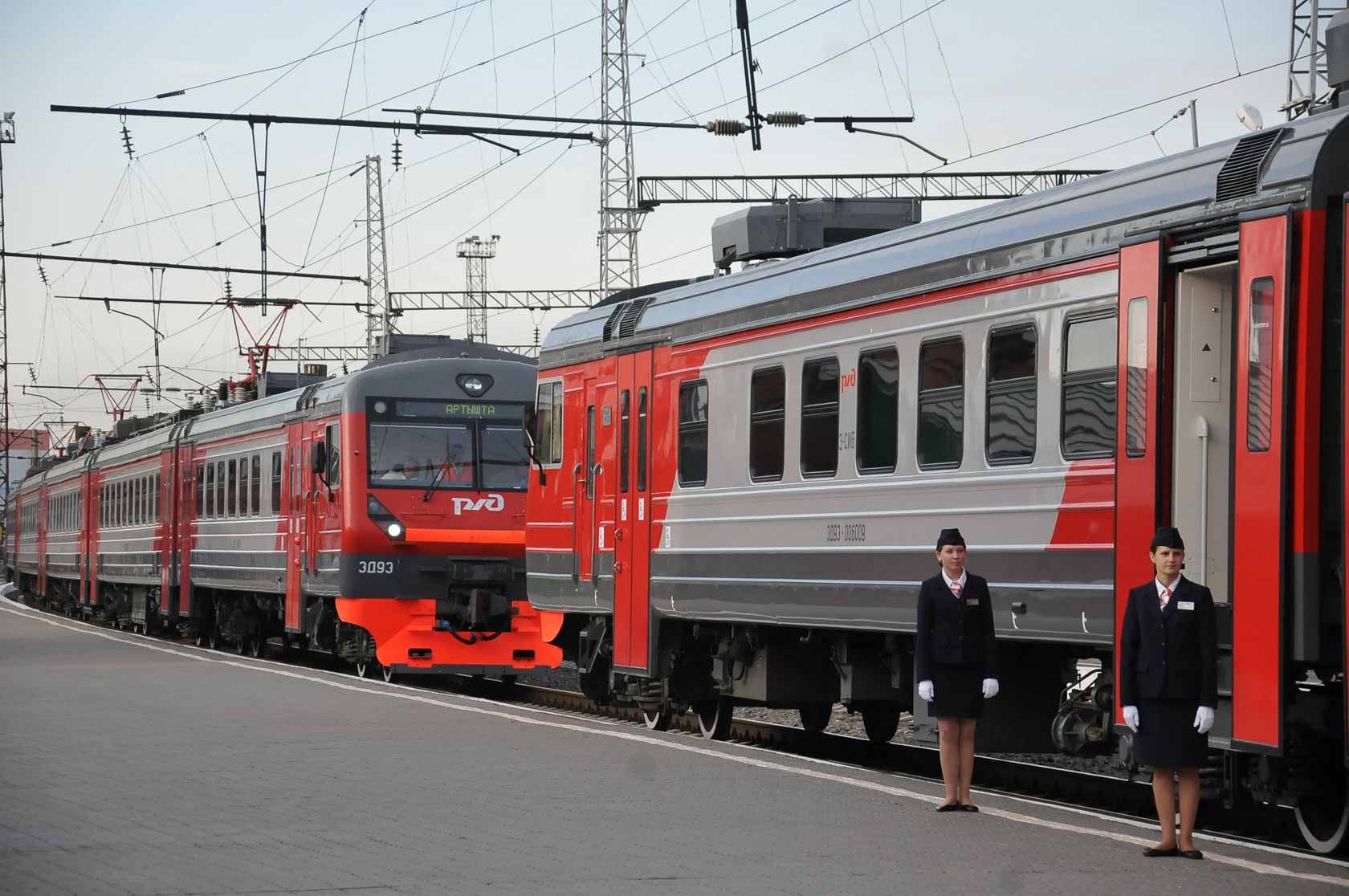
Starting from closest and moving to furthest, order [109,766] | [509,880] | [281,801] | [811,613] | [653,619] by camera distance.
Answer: [509,880], [281,801], [109,766], [811,613], [653,619]

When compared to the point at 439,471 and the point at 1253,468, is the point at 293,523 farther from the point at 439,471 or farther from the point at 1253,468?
the point at 1253,468

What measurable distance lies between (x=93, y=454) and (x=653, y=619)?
31853 mm

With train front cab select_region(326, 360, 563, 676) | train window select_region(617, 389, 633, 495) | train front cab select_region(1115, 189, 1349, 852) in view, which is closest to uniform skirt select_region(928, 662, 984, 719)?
train front cab select_region(1115, 189, 1349, 852)

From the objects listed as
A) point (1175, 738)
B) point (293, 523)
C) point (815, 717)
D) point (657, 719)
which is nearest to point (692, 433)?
point (815, 717)

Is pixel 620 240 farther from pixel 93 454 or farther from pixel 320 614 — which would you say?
pixel 320 614

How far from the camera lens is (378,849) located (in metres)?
9.17

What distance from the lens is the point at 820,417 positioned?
1347cm

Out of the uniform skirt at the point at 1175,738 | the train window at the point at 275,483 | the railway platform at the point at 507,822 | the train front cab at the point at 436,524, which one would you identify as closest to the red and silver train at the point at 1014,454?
the uniform skirt at the point at 1175,738

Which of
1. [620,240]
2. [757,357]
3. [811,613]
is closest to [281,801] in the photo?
[811,613]

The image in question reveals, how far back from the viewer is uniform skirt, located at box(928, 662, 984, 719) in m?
10.8

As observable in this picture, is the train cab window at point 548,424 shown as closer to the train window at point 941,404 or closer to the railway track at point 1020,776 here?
the railway track at point 1020,776

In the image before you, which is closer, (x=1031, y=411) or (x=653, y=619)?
(x=1031, y=411)

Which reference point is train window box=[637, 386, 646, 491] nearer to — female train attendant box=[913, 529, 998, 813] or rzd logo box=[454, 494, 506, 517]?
female train attendant box=[913, 529, 998, 813]

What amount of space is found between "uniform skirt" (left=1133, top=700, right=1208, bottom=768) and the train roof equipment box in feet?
25.3
